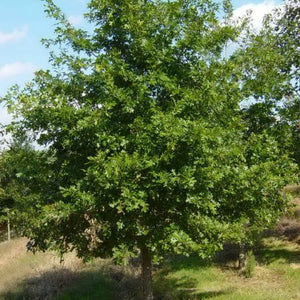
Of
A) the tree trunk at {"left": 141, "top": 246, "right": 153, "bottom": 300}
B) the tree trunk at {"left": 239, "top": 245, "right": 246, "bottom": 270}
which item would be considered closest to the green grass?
the tree trunk at {"left": 239, "top": 245, "right": 246, "bottom": 270}

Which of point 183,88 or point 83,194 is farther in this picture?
point 183,88

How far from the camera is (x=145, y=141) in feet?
25.3

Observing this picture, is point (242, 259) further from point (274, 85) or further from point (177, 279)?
point (274, 85)

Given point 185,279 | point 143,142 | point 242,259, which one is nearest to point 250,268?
point 242,259

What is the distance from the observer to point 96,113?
7.98 meters

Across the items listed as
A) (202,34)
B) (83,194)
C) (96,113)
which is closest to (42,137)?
(96,113)

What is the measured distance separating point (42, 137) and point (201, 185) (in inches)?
148

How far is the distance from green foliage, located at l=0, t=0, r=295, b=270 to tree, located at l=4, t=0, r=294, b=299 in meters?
0.03

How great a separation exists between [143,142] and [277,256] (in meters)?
12.5

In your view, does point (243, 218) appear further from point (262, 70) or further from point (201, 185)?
point (262, 70)

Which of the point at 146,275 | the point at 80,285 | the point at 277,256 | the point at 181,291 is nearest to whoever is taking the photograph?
the point at 146,275

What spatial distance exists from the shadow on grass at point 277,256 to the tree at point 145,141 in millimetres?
7926

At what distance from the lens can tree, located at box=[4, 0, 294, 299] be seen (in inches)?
298

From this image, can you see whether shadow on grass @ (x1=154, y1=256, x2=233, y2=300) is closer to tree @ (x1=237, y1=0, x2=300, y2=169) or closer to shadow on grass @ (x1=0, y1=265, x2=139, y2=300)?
shadow on grass @ (x1=0, y1=265, x2=139, y2=300)
